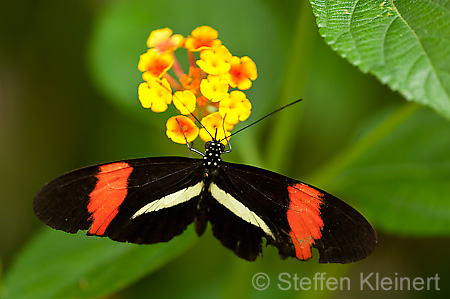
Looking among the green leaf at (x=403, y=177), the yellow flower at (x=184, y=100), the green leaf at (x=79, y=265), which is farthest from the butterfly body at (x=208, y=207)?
the green leaf at (x=403, y=177)

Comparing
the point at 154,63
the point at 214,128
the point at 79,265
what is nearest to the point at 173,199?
the point at 214,128

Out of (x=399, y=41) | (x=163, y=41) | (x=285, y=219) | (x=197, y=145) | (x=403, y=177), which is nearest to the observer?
(x=399, y=41)

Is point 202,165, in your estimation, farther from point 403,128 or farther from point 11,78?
point 11,78

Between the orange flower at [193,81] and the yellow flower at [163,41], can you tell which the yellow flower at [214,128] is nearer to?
the orange flower at [193,81]

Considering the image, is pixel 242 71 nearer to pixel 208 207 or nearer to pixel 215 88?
pixel 215 88

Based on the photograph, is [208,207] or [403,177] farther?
[403,177]

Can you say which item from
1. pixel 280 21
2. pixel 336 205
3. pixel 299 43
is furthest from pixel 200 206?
pixel 280 21

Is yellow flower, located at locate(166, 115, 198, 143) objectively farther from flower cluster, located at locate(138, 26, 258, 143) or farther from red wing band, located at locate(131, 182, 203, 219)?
red wing band, located at locate(131, 182, 203, 219)
